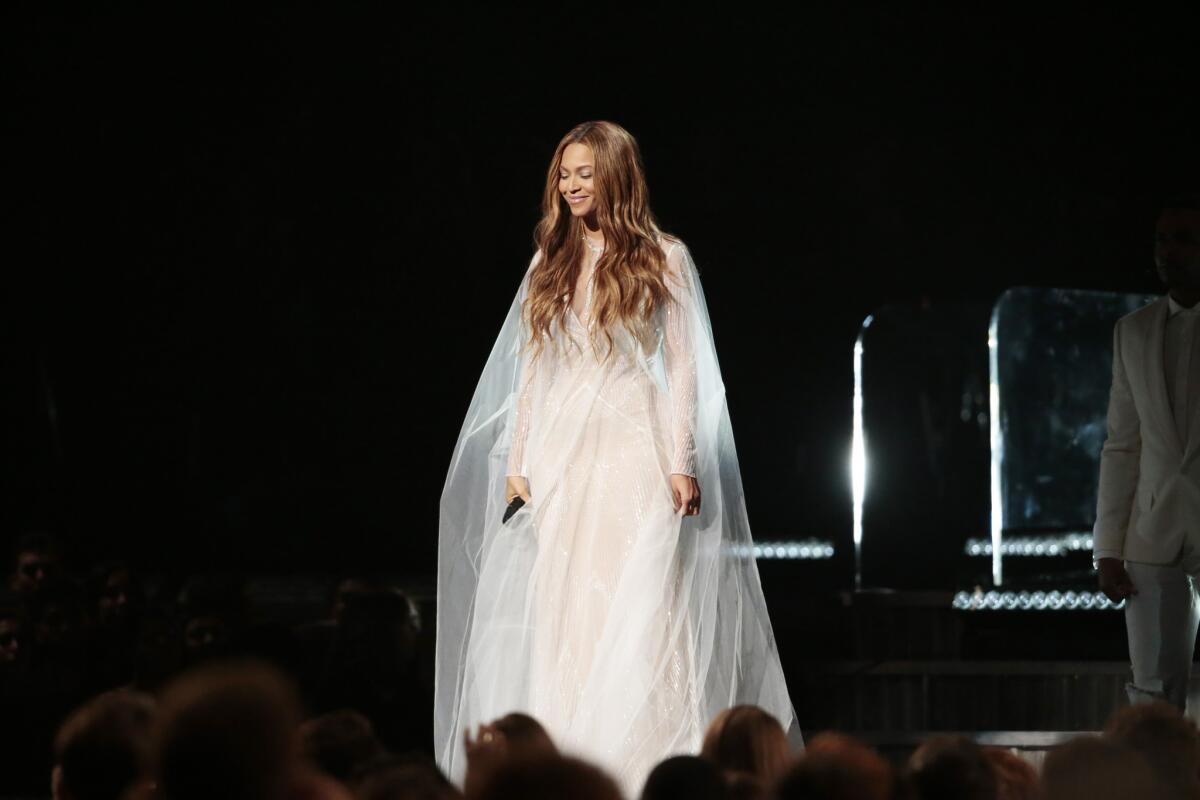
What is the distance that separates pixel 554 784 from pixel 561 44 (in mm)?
5272

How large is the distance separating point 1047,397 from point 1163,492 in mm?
2179

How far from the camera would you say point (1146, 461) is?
3338 mm

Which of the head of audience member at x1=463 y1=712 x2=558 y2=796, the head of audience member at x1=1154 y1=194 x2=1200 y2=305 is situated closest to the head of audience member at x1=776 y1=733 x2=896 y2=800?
the head of audience member at x1=463 y1=712 x2=558 y2=796

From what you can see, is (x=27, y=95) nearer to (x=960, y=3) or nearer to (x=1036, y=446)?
(x=960, y=3)

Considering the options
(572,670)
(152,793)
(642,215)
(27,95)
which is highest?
(27,95)

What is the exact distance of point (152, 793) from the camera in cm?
159

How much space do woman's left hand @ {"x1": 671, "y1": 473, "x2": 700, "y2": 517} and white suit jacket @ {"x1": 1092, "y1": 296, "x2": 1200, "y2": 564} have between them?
0.86 meters

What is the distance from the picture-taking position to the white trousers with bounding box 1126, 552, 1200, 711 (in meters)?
3.26

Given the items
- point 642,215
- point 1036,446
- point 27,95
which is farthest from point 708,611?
point 27,95

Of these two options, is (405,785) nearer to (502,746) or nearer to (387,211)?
(502,746)

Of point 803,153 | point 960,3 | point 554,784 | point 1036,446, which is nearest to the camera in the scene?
point 554,784

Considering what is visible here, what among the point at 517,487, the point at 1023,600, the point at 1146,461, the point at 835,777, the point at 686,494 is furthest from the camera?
the point at 1023,600

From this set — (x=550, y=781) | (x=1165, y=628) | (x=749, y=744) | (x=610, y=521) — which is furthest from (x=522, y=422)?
(x=550, y=781)

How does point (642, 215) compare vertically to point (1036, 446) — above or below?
above
